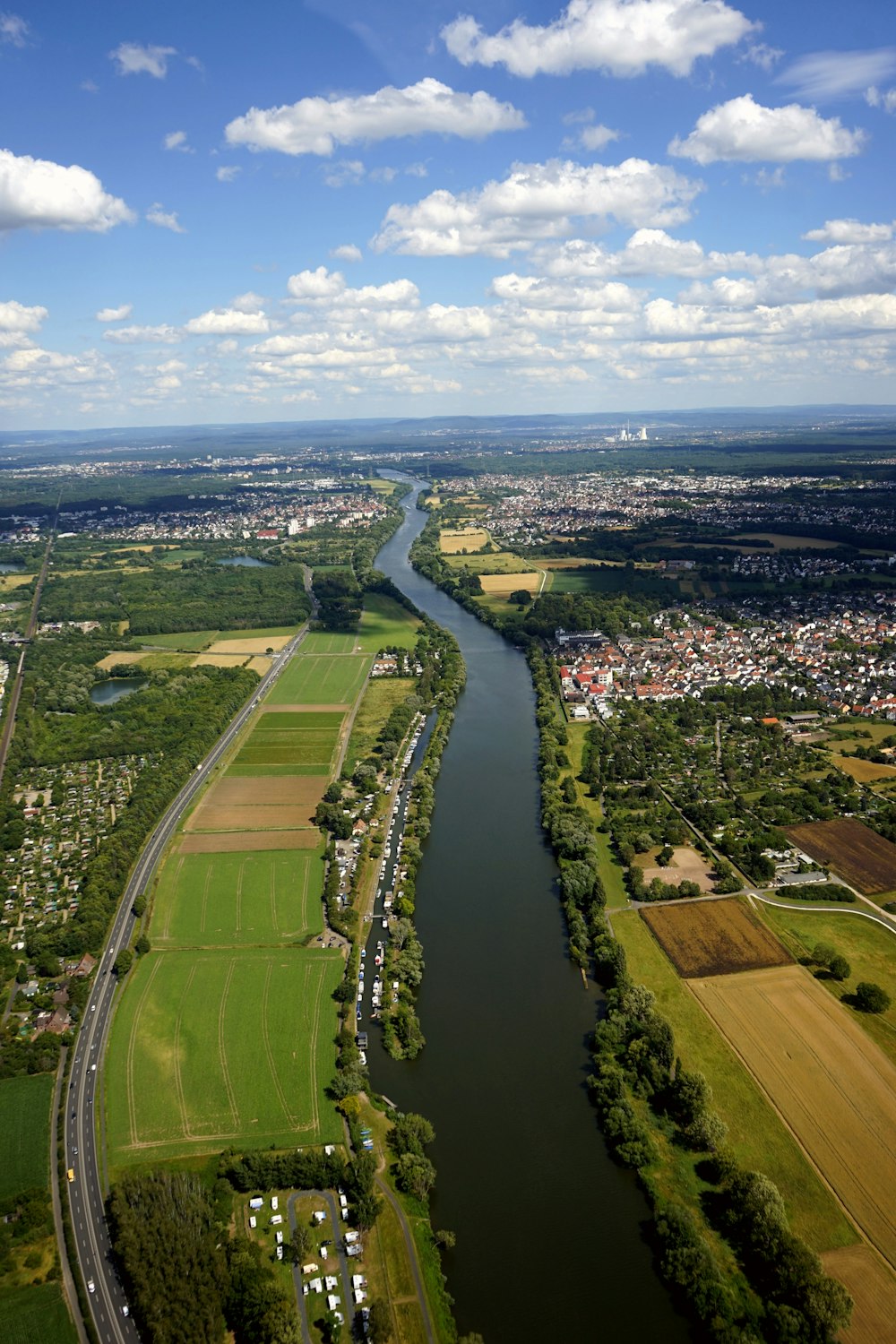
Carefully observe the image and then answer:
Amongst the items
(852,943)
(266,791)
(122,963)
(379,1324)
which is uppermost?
(266,791)

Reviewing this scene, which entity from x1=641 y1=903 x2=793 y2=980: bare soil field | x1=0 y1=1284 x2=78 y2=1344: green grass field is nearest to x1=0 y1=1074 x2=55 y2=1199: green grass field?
x1=0 y1=1284 x2=78 y2=1344: green grass field

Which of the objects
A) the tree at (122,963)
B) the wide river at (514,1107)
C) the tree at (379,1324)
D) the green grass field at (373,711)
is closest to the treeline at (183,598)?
the green grass field at (373,711)

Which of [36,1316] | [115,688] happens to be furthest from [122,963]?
[115,688]

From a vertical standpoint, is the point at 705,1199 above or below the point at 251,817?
below

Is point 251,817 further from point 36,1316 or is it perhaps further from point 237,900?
point 36,1316

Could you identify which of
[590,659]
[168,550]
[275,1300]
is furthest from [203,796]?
[168,550]

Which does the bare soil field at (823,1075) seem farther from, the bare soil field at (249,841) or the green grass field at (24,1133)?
the green grass field at (24,1133)

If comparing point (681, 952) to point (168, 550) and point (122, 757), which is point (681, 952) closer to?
point (122, 757)
